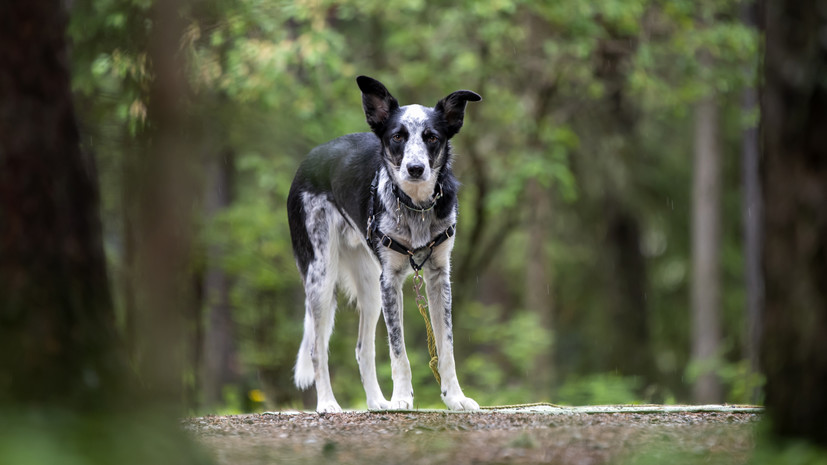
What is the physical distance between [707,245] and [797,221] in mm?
13243

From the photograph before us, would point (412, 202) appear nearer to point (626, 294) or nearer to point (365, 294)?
point (365, 294)

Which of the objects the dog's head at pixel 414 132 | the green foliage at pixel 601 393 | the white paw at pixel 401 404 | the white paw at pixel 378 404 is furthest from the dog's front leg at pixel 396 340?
the green foliage at pixel 601 393

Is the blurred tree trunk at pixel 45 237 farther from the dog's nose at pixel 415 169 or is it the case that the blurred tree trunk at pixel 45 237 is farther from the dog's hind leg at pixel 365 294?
the dog's hind leg at pixel 365 294

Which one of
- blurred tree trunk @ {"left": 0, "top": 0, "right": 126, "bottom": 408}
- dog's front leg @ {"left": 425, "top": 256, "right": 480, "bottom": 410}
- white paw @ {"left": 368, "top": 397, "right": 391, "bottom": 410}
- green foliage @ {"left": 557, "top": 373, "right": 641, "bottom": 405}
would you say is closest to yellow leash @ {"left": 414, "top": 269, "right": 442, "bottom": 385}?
dog's front leg @ {"left": 425, "top": 256, "right": 480, "bottom": 410}

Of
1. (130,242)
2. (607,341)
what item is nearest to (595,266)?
(607,341)

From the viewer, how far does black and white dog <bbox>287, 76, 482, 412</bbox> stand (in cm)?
665

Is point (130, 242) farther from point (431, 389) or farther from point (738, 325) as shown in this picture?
point (738, 325)

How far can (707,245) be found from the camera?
16.6m

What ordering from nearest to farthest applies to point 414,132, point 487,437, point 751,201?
1. point 487,437
2. point 414,132
3. point 751,201

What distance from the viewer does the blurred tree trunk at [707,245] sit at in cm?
1659

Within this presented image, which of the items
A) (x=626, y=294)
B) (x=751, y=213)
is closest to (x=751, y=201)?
(x=751, y=213)

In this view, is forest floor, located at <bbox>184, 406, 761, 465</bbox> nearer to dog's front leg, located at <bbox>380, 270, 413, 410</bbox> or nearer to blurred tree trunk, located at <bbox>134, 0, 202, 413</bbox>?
dog's front leg, located at <bbox>380, 270, 413, 410</bbox>

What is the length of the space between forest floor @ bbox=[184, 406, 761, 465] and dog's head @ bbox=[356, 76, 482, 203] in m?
1.66

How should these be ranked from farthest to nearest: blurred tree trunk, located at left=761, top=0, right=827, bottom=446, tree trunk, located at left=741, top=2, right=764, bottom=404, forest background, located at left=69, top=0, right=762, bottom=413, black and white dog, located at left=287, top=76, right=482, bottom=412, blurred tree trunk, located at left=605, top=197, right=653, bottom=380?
blurred tree trunk, located at left=605, top=197, right=653, bottom=380 → tree trunk, located at left=741, top=2, right=764, bottom=404 → forest background, located at left=69, top=0, right=762, bottom=413 → black and white dog, located at left=287, top=76, right=482, bottom=412 → blurred tree trunk, located at left=761, top=0, right=827, bottom=446
